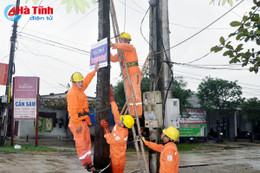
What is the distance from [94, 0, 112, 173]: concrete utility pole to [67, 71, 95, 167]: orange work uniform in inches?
10.0

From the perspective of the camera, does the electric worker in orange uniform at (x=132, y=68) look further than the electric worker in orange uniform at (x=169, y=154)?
Yes

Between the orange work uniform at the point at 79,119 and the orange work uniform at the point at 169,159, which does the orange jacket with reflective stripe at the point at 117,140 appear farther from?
the orange work uniform at the point at 169,159

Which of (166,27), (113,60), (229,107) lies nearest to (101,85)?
(113,60)

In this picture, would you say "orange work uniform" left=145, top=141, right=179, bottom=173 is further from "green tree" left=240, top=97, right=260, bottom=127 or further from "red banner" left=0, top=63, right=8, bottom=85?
"green tree" left=240, top=97, right=260, bottom=127

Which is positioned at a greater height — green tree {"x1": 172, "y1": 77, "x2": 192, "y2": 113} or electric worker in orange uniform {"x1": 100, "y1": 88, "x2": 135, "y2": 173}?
green tree {"x1": 172, "y1": 77, "x2": 192, "y2": 113}

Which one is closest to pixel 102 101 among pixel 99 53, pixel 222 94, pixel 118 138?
pixel 118 138

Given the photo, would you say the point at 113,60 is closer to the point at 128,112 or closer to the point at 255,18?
the point at 128,112

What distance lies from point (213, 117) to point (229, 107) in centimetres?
452

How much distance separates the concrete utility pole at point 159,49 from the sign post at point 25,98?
36.0 ft

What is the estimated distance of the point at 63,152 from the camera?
50.0 feet

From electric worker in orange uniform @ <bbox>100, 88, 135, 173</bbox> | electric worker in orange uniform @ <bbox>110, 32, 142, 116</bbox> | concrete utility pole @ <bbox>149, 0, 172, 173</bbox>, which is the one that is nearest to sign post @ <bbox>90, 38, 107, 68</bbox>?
electric worker in orange uniform @ <bbox>110, 32, 142, 116</bbox>

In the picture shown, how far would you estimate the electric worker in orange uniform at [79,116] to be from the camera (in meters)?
5.45

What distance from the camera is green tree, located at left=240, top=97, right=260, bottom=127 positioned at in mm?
28406

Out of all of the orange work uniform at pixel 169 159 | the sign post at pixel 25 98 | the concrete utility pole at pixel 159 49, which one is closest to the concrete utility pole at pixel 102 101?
the orange work uniform at pixel 169 159
